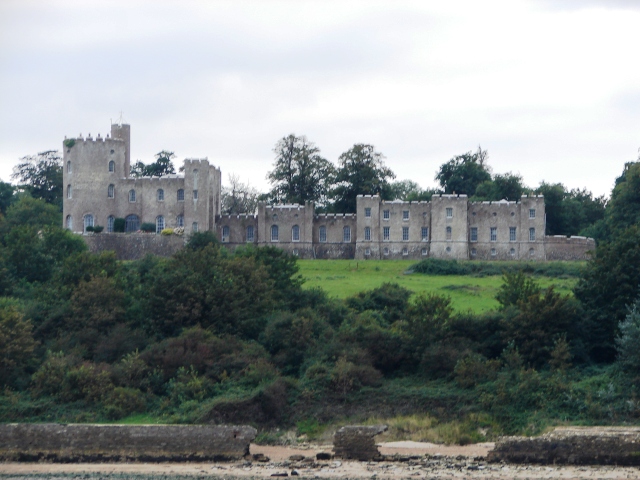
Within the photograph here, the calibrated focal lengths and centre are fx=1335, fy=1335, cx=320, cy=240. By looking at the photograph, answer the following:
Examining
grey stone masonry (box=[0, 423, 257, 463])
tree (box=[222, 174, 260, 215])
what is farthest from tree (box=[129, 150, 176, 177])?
grey stone masonry (box=[0, 423, 257, 463])

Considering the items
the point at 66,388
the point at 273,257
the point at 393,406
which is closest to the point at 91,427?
Answer: the point at 66,388

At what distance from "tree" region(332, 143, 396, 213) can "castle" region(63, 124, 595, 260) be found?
15.8ft

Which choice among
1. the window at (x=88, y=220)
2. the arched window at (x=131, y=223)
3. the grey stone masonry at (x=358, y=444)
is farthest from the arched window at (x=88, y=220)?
the grey stone masonry at (x=358, y=444)

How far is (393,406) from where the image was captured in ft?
133

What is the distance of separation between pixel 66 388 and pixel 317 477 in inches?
528

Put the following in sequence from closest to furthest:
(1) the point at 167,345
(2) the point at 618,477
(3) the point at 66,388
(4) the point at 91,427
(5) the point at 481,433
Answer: (2) the point at 618,477 → (4) the point at 91,427 → (5) the point at 481,433 → (3) the point at 66,388 → (1) the point at 167,345

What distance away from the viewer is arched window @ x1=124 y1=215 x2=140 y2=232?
82.8m

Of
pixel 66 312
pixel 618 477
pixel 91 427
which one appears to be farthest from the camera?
pixel 66 312

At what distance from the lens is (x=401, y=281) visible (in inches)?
2501

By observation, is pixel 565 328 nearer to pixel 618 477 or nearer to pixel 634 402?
pixel 634 402

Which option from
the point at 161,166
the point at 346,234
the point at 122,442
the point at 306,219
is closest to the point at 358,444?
the point at 122,442

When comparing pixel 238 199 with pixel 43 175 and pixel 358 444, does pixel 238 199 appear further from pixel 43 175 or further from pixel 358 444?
pixel 358 444

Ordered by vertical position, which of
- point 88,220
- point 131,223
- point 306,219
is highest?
point 306,219

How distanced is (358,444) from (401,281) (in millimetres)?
29757
